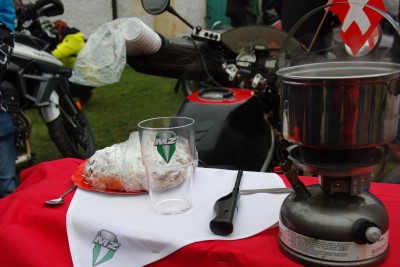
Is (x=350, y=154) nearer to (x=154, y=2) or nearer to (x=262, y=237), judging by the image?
(x=262, y=237)

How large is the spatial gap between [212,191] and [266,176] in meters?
0.16

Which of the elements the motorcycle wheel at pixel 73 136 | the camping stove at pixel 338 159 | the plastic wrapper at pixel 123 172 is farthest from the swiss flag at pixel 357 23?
the motorcycle wheel at pixel 73 136

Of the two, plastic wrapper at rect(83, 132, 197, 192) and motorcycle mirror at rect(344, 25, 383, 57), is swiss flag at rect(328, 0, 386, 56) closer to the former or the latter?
motorcycle mirror at rect(344, 25, 383, 57)

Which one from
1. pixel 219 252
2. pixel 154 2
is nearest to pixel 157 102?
pixel 154 2

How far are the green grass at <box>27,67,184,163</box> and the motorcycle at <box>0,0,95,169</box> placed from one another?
0.57 meters

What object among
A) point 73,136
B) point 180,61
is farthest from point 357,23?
point 73,136

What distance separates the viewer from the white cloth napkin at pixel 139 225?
788 millimetres

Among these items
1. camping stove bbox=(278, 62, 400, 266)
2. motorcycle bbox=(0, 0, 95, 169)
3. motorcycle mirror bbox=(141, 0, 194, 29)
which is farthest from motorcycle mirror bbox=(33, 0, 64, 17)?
camping stove bbox=(278, 62, 400, 266)

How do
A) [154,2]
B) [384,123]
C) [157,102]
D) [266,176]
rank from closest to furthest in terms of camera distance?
1. [384,123]
2. [266,176]
3. [154,2]
4. [157,102]

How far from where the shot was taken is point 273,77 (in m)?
1.69

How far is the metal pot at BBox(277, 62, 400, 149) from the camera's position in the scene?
610mm

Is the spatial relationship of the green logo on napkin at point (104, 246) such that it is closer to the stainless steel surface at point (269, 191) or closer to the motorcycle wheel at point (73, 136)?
the stainless steel surface at point (269, 191)

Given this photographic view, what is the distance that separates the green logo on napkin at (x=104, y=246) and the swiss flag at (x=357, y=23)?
0.86 metres

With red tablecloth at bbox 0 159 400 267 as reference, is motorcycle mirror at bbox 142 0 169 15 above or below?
above
